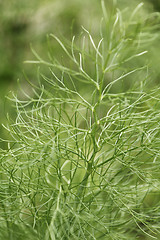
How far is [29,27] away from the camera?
1.43 metres

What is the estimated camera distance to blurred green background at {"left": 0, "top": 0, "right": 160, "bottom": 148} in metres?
1.23

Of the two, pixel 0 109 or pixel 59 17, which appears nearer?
pixel 0 109

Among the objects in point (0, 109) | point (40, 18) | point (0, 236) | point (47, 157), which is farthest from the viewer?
point (40, 18)

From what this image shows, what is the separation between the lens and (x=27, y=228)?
58cm

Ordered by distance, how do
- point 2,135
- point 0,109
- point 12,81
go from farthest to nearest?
point 12,81 < point 0,109 < point 2,135

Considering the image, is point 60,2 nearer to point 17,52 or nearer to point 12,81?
point 17,52

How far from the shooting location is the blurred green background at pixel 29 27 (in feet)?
4.02

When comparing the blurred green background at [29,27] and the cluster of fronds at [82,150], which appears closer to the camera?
the cluster of fronds at [82,150]

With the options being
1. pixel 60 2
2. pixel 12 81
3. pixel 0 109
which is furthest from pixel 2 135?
pixel 60 2

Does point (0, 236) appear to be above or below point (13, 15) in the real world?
below

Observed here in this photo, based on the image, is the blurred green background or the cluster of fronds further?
the blurred green background

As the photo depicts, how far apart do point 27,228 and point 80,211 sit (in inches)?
5.3

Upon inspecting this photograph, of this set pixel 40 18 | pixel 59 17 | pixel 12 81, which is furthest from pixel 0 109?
pixel 40 18

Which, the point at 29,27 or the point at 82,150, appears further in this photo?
the point at 29,27
